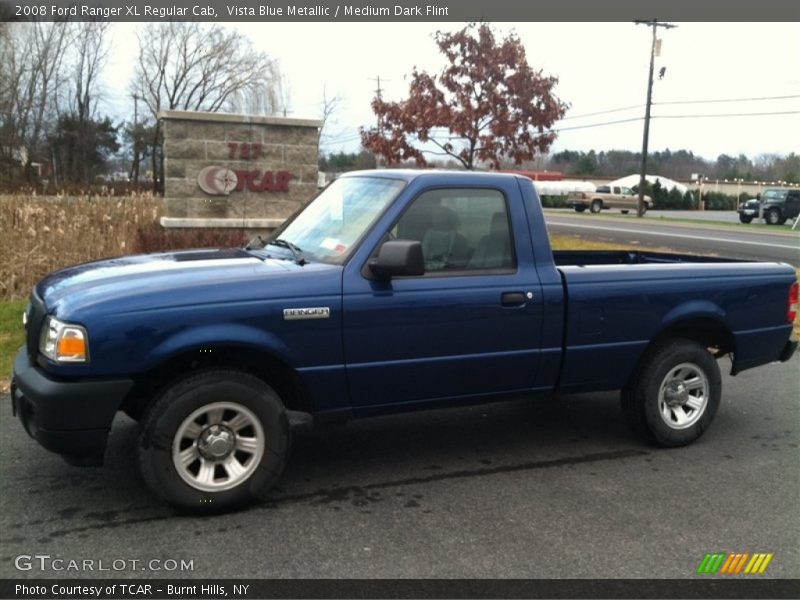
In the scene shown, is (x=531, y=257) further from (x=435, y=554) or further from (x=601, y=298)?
(x=435, y=554)

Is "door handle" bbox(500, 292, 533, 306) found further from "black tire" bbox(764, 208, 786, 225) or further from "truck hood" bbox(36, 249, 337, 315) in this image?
"black tire" bbox(764, 208, 786, 225)

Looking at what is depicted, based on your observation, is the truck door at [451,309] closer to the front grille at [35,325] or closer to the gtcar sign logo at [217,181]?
the front grille at [35,325]

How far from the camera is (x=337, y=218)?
15.7 feet

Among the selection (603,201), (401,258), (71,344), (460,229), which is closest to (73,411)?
(71,344)

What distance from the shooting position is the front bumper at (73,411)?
12.0ft

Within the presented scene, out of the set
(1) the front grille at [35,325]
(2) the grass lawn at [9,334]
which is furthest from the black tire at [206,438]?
(2) the grass lawn at [9,334]

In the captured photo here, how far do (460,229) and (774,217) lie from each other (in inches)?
1488

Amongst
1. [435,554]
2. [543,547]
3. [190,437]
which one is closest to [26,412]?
[190,437]

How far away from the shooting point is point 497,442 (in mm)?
5332

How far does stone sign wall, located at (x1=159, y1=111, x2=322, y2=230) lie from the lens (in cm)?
1084

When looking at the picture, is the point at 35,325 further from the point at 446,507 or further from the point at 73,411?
the point at 446,507

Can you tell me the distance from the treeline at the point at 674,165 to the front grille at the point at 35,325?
10313 centimetres

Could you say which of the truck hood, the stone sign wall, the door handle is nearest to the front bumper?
the truck hood

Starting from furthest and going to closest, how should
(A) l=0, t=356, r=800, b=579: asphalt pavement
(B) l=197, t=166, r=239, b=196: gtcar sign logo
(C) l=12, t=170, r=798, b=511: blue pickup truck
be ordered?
(B) l=197, t=166, r=239, b=196: gtcar sign logo < (C) l=12, t=170, r=798, b=511: blue pickup truck < (A) l=0, t=356, r=800, b=579: asphalt pavement
